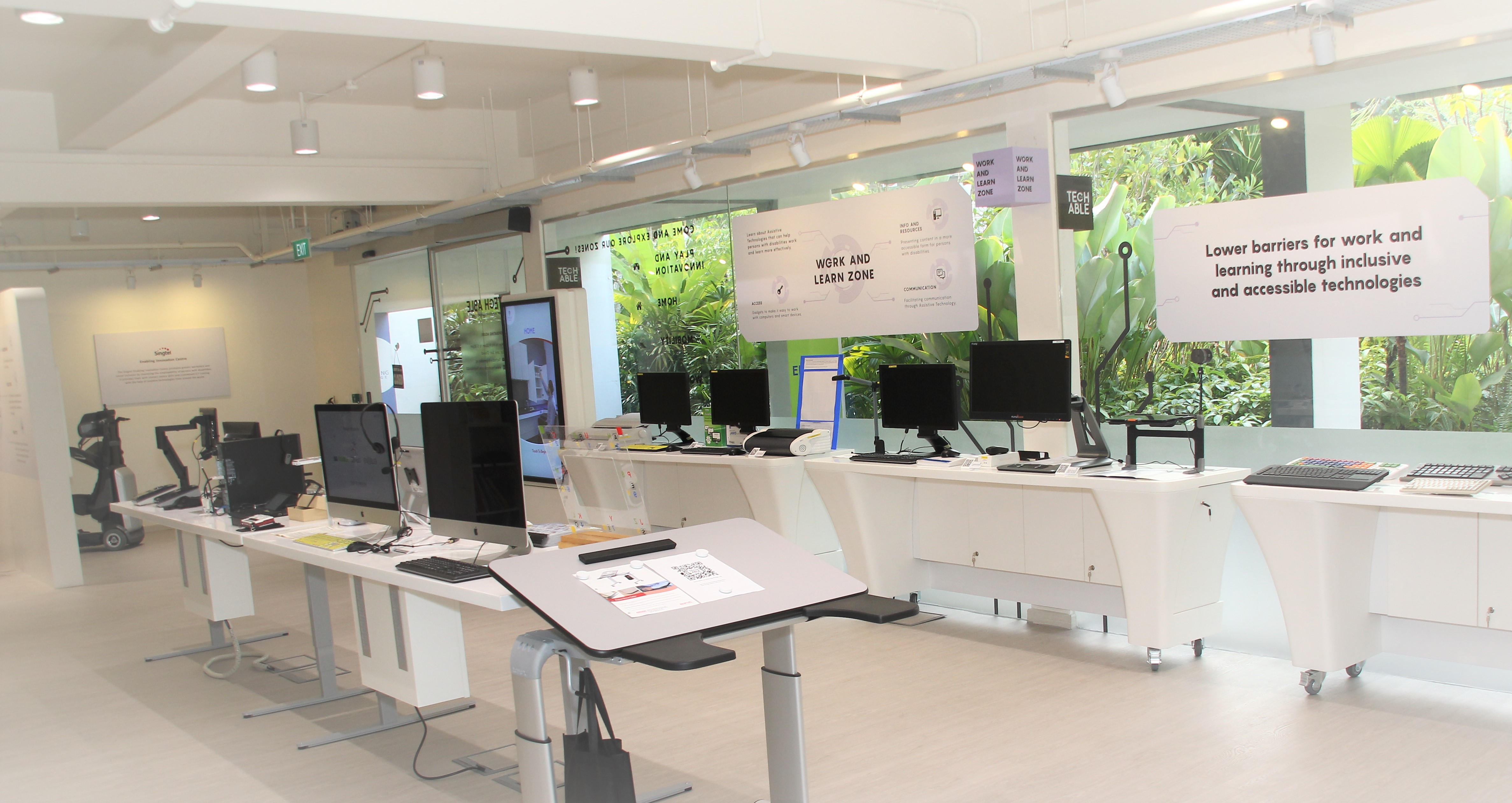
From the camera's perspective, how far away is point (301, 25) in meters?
4.19

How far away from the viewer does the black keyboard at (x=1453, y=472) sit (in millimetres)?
4074

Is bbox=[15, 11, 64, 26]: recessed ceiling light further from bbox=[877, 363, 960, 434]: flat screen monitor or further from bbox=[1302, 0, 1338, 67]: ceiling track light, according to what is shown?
bbox=[1302, 0, 1338, 67]: ceiling track light

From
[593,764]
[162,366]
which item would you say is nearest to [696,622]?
[593,764]

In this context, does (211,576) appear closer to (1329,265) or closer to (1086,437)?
(1086,437)

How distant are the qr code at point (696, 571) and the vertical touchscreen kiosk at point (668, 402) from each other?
4696mm

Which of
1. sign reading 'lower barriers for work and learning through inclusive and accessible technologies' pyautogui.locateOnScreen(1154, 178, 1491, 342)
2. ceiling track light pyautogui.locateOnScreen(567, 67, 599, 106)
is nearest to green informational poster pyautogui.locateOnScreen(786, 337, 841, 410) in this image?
ceiling track light pyautogui.locateOnScreen(567, 67, 599, 106)

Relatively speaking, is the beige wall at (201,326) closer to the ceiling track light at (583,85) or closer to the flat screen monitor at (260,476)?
the ceiling track light at (583,85)

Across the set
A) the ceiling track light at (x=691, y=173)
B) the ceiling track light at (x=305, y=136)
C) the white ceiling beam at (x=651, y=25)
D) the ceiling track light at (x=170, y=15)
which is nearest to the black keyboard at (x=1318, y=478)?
the white ceiling beam at (x=651, y=25)

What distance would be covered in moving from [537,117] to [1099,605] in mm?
6571

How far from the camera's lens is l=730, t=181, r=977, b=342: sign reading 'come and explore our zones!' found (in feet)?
20.6

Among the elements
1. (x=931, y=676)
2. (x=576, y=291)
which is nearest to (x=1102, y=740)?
(x=931, y=676)

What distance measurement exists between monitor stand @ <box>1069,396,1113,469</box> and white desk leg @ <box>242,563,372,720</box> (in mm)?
3599

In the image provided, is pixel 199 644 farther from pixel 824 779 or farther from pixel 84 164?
pixel 824 779

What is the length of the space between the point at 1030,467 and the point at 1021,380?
18.1 inches
